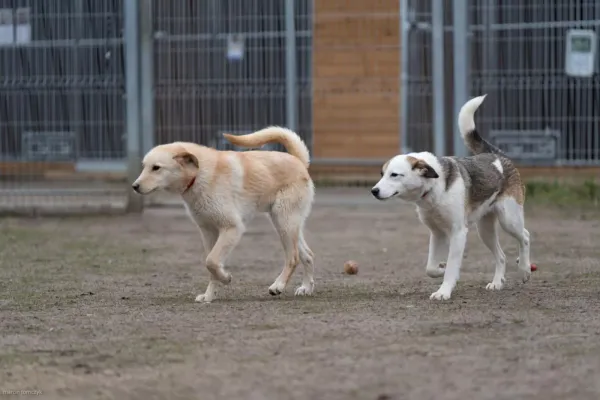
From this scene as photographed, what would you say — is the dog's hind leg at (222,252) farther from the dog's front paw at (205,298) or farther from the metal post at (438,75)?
the metal post at (438,75)

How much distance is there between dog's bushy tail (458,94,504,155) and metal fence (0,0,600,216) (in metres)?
5.18

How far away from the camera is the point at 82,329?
542 centimetres

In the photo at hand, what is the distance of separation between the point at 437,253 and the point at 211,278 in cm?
136

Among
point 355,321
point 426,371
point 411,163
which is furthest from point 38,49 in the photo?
point 426,371

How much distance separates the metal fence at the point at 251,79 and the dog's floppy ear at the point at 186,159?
595 centimetres

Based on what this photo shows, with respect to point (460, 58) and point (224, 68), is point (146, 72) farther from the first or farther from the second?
point (460, 58)

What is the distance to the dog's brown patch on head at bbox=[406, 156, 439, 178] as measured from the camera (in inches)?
258

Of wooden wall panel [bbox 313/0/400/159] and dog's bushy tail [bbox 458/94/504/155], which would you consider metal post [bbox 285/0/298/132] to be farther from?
dog's bushy tail [bbox 458/94/504/155]

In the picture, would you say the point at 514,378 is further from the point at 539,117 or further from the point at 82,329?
the point at 539,117

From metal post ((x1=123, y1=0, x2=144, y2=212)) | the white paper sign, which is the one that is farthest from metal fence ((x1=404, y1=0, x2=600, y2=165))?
metal post ((x1=123, y1=0, x2=144, y2=212))

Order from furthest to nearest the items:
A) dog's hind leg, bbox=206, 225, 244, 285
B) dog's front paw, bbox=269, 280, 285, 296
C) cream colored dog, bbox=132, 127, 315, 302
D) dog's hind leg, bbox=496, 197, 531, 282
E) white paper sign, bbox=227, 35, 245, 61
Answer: white paper sign, bbox=227, 35, 245, 61 → dog's hind leg, bbox=496, 197, 531, 282 → dog's front paw, bbox=269, 280, 285, 296 → cream colored dog, bbox=132, 127, 315, 302 → dog's hind leg, bbox=206, 225, 244, 285

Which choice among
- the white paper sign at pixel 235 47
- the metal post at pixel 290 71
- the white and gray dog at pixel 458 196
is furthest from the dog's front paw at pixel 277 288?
the white paper sign at pixel 235 47

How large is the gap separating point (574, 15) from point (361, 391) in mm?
10897

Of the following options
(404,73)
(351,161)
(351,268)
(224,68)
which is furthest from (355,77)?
(351,268)
